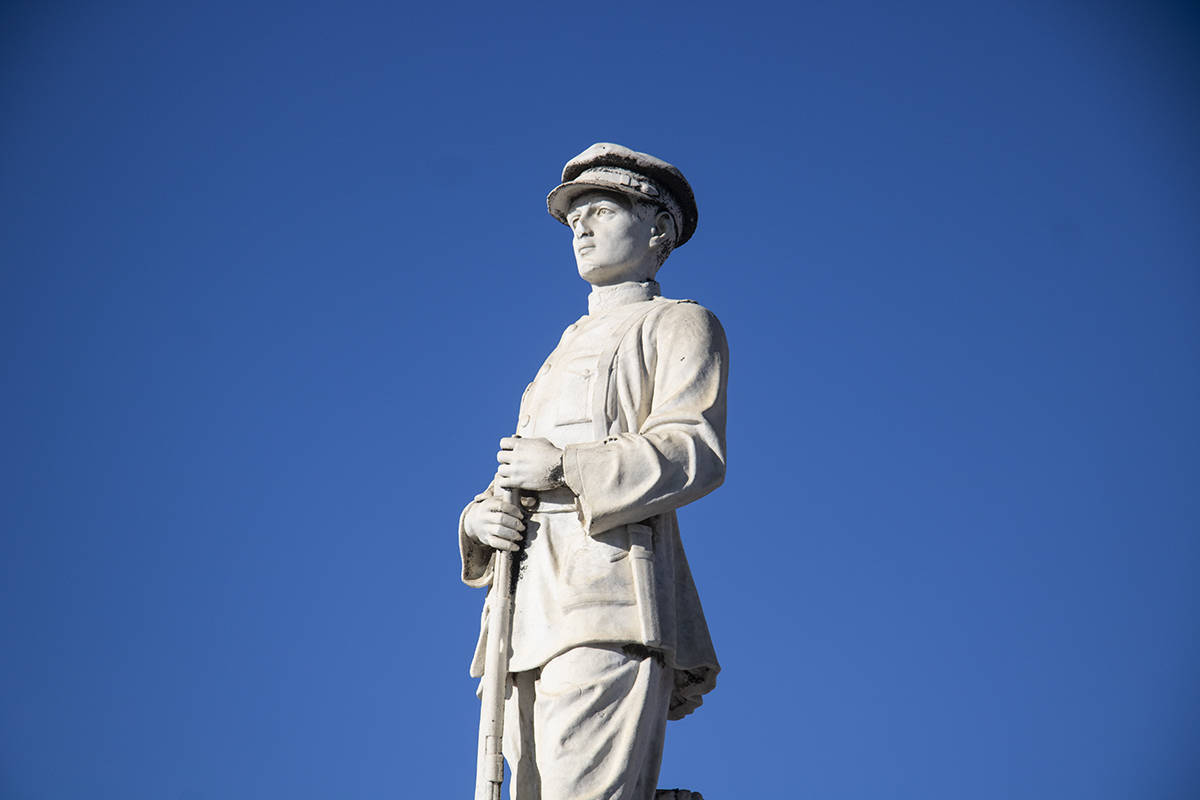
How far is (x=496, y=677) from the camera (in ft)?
27.8

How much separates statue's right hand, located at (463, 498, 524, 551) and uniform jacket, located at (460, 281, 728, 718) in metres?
0.11

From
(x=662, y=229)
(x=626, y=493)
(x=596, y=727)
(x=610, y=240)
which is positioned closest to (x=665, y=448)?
(x=626, y=493)

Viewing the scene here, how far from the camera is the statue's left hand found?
28.2 feet

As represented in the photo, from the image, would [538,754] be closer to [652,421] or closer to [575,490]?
[575,490]

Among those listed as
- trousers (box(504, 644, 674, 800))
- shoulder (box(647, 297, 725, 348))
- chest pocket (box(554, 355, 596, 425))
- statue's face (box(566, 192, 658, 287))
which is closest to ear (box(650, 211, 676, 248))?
statue's face (box(566, 192, 658, 287))

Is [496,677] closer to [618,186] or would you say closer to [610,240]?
[610,240]

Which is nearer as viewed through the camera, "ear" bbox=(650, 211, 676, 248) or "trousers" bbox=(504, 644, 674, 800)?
"trousers" bbox=(504, 644, 674, 800)

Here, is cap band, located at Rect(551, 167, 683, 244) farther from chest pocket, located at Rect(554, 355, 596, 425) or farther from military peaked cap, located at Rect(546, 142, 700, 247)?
chest pocket, located at Rect(554, 355, 596, 425)

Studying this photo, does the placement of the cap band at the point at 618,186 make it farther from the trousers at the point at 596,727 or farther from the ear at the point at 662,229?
the trousers at the point at 596,727

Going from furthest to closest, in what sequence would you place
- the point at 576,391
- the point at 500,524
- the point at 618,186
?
1. the point at 618,186
2. the point at 576,391
3. the point at 500,524

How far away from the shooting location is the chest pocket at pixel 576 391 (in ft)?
29.9

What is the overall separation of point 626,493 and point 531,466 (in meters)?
0.60

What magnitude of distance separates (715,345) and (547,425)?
3.65 feet

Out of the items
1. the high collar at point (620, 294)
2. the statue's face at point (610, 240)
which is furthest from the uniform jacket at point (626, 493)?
the statue's face at point (610, 240)
